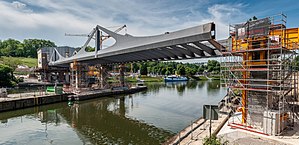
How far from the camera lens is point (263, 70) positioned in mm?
11391

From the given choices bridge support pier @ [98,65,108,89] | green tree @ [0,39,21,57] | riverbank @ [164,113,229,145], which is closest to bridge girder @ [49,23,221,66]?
riverbank @ [164,113,229,145]

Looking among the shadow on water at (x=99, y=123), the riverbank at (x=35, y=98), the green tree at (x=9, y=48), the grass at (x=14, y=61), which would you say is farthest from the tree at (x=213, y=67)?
the green tree at (x=9, y=48)

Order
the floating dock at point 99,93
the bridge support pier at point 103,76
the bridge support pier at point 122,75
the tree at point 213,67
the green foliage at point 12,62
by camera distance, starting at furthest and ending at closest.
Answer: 1. the tree at point 213,67
2. the green foliage at point 12,62
3. the bridge support pier at point 122,75
4. the bridge support pier at point 103,76
5. the floating dock at point 99,93

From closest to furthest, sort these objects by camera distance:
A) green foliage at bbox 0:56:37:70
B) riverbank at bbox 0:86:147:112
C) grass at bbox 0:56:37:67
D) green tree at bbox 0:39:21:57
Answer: riverbank at bbox 0:86:147:112 < green foliage at bbox 0:56:37:70 < grass at bbox 0:56:37:67 < green tree at bbox 0:39:21:57

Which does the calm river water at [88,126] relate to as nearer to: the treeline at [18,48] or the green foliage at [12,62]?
the green foliage at [12,62]

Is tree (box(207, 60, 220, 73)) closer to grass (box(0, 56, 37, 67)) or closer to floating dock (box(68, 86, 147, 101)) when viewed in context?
floating dock (box(68, 86, 147, 101))

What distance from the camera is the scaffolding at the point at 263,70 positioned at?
11.2 metres

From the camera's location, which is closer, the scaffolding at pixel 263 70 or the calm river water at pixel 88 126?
the scaffolding at pixel 263 70

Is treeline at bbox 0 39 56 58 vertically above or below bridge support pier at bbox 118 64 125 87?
above

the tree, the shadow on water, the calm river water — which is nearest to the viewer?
the calm river water

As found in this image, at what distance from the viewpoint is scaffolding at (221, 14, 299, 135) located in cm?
1123

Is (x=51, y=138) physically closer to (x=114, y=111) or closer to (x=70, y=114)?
(x=70, y=114)

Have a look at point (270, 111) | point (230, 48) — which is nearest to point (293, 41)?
point (230, 48)

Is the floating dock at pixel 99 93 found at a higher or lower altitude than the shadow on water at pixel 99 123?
higher
